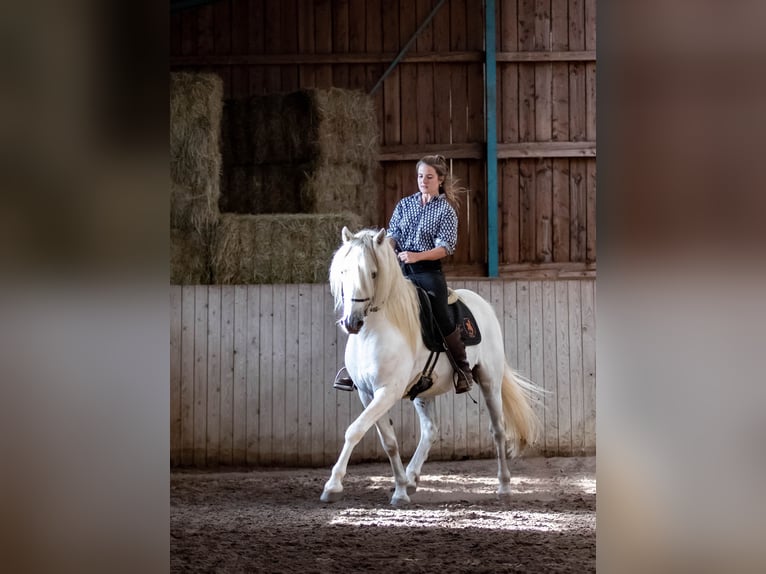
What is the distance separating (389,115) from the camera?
862cm

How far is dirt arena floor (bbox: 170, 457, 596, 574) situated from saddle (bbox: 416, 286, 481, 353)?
3.02 feet

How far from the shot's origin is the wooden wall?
28.2ft

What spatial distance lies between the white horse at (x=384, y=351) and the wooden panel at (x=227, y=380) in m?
1.66

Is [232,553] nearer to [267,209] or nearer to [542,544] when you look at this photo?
[542,544]

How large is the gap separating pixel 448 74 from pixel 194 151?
A: 2896 millimetres

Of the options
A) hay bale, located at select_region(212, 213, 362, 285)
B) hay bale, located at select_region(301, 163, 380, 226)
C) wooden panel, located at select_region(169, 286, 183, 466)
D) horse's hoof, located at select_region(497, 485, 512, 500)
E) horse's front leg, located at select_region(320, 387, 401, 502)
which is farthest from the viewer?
hay bale, located at select_region(301, 163, 380, 226)

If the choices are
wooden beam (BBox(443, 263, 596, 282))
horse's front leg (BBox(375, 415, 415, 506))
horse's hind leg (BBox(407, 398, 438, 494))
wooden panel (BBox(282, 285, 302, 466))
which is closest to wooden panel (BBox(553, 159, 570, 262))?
wooden beam (BBox(443, 263, 596, 282))

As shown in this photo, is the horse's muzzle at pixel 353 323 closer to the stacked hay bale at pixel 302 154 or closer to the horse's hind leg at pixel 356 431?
the horse's hind leg at pixel 356 431

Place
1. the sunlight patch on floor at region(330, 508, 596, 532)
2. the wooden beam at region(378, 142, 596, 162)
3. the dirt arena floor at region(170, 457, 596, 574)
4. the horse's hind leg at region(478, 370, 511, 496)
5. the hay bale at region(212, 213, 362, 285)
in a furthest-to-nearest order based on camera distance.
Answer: the wooden beam at region(378, 142, 596, 162), the hay bale at region(212, 213, 362, 285), the horse's hind leg at region(478, 370, 511, 496), the sunlight patch on floor at region(330, 508, 596, 532), the dirt arena floor at region(170, 457, 596, 574)

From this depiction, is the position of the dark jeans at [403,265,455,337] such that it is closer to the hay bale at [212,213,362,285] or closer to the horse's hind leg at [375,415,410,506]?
the horse's hind leg at [375,415,410,506]

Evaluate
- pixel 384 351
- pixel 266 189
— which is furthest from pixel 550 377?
pixel 266 189

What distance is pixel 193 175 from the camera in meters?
6.92

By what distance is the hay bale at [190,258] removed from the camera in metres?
6.78
